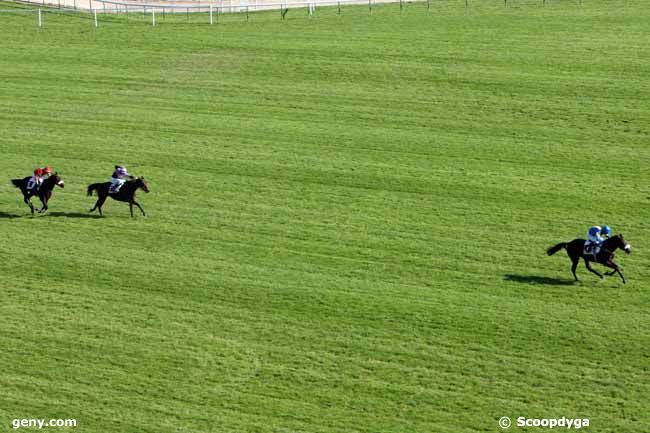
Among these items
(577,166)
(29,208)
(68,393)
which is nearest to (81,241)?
(29,208)

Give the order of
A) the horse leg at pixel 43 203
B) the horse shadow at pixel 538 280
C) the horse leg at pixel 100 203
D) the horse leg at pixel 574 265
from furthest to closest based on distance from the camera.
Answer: the horse leg at pixel 43 203 < the horse leg at pixel 100 203 < the horse shadow at pixel 538 280 < the horse leg at pixel 574 265

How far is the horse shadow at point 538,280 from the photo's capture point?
27786 millimetres

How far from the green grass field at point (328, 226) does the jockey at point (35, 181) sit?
48.0 inches

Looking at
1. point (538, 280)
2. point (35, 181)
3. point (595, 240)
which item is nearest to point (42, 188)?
point (35, 181)

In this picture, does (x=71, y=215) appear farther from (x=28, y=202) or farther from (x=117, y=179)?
(x=117, y=179)

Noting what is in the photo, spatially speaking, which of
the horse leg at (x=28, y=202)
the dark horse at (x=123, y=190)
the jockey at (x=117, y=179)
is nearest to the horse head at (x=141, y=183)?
the dark horse at (x=123, y=190)

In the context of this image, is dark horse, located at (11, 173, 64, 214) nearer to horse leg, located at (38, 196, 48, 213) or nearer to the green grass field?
horse leg, located at (38, 196, 48, 213)

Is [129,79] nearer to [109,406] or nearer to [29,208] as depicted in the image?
[29,208]

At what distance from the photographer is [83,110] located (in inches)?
1729

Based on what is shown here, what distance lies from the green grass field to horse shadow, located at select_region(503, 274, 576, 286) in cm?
16

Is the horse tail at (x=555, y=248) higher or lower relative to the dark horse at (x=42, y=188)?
lower

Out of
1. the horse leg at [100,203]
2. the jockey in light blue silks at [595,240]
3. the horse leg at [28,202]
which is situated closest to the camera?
the jockey in light blue silks at [595,240]

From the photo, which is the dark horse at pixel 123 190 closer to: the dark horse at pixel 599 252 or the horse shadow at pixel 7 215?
the horse shadow at pixel 7 215

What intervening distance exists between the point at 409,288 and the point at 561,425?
7116 millimetres
